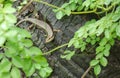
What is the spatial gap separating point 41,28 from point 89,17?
0.29m

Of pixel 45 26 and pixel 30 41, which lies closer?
pixel 30 41

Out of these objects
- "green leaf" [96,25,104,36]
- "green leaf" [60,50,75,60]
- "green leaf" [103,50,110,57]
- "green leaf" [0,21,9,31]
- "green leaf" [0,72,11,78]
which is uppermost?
"green leaf" [0,21,9,31]

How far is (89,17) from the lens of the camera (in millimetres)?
1385

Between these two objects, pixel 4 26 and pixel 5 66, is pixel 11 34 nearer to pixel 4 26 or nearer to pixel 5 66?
pixel 4 26

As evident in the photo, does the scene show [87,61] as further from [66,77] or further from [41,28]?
[41,28]

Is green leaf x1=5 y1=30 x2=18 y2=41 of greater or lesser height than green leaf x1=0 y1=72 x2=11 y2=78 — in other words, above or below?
above

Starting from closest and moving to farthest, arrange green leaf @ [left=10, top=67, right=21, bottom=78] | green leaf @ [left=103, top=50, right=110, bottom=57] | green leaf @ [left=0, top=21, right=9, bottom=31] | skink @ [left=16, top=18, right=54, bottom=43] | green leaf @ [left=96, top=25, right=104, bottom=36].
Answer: green leaf @ [left=0, top=21, right=9, bottom=31]
green leaf @ [left=10, top=67, right=21, bottom=78]
green leaf @ [left=96, top=25, right=104, bottom=36]
green leaf @ [left=103, top=50, right=110, bottom=57]
skink @ [left=16, top=18, right=54, bottom=43]

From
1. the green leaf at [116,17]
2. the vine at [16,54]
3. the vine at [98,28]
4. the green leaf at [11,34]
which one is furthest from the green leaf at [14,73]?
the green leaf at [116,17]

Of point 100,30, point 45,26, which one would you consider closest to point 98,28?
point 100,30

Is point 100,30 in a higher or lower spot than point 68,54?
higher

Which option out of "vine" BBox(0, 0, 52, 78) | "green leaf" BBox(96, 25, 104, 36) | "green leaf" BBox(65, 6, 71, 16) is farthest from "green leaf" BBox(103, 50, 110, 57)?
"vine" BBox(0, 0, 52, 78)

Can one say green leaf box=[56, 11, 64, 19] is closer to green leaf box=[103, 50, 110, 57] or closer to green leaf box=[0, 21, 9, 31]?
green leaf box=[103, 50, 110, 57]

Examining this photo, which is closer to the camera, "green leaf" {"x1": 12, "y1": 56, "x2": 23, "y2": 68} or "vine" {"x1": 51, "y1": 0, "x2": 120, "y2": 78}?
"green leaf" {"x1": 12, "y1": 56, "x2": 23, "y2": 68}

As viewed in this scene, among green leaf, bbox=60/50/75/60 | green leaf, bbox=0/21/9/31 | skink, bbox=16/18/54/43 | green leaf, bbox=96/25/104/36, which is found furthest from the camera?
skink, bbox=16/18/54/43
